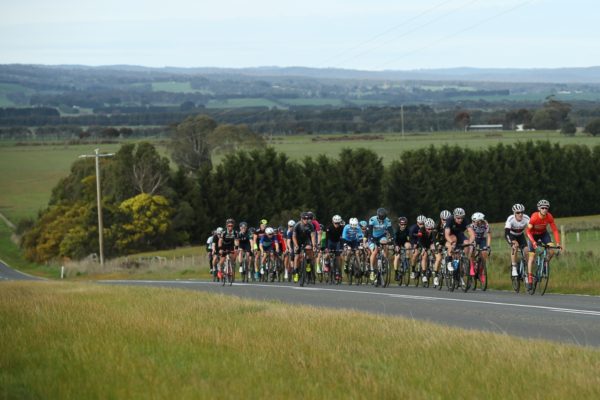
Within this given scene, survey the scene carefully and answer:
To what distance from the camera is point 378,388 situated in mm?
10141

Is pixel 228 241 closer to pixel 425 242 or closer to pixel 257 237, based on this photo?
pixel 257 237

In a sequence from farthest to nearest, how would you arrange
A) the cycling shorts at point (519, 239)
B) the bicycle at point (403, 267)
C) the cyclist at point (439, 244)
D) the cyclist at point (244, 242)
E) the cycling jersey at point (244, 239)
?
1. the cycling jersey at point (244, 239)
2. the cyclist at point (244, 242)
3. the bicycle at point (403, 267)
4. the cyclist at point (439, 244)
5. the cycling shorts at point (519, 239)

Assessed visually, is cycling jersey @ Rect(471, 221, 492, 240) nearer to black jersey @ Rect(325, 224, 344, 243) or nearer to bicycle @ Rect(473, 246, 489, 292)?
Answer: bicycle @ Rect(473, 246, 489, 292)

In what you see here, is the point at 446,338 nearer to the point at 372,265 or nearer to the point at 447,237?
the point at 447,237

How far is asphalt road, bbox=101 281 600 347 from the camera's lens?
16547 millimetres

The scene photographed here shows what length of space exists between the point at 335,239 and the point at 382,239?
2323 millimetres

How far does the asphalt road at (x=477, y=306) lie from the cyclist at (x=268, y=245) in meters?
3.81

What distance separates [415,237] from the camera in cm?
2781

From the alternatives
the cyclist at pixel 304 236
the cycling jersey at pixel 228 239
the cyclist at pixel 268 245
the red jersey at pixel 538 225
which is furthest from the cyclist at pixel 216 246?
the red jersey at pixel 538 225

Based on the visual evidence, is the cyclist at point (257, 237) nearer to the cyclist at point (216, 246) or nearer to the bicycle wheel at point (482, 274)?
the cyclist at point (216, 246)

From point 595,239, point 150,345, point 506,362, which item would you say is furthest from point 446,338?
point 595,239

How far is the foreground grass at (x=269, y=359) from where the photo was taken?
33.3ft

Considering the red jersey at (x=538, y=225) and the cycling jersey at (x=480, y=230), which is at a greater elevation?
the red jersey at (x=538, y=225)

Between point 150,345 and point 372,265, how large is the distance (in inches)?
640
